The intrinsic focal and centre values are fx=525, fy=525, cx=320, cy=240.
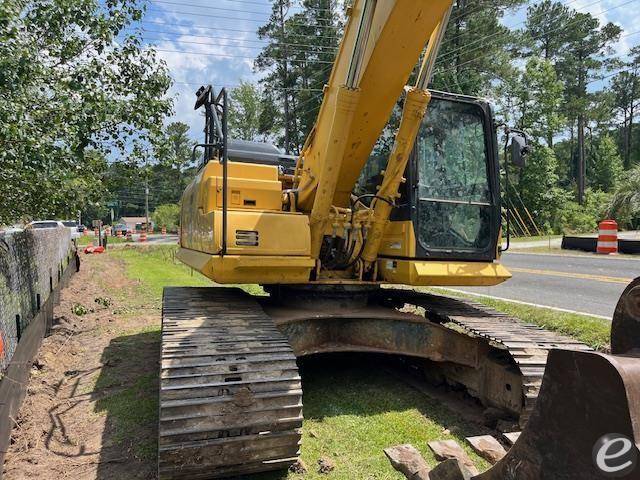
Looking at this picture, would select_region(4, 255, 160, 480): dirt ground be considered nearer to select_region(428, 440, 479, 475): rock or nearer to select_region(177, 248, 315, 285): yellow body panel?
select_region(177, 248, 315, 285): yellow body panel

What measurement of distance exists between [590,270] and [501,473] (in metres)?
11.9

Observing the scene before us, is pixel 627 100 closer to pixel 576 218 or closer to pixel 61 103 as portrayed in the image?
pixel 576 218

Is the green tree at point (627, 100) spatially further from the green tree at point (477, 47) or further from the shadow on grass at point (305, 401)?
the shadow on grass at point (305, 401)

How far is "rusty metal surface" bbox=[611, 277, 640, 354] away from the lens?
162 centimetres

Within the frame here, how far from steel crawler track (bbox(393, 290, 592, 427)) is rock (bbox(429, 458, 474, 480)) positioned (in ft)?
5.41

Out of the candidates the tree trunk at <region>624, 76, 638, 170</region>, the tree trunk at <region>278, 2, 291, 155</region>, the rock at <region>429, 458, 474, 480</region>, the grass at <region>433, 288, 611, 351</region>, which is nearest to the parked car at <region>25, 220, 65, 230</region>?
the rock at <region>429, 458, 474, 480</region>

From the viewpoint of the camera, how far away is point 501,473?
5.59 ft

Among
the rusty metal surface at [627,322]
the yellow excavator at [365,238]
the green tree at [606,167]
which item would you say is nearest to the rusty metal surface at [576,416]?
the rusty metal surface at [627,322]

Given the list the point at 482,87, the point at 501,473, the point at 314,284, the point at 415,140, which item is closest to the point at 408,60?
the point at 415,140

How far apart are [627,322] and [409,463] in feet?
4.18

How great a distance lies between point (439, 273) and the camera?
465cm

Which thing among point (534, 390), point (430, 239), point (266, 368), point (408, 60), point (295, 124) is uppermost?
point (295, 124)

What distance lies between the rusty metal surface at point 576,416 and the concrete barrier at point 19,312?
328 cm

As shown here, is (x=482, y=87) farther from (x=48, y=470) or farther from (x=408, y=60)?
(x=48, y=470)
